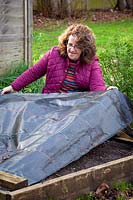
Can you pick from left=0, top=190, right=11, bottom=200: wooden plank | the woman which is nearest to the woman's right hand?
the woman

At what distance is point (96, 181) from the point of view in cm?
418

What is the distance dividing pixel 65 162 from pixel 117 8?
64.7 feet

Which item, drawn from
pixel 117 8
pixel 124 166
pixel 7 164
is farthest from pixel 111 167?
pixel 117 8

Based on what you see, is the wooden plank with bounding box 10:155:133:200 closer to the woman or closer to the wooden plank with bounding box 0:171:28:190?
the wooden plank with bounding box 0:171:28:190

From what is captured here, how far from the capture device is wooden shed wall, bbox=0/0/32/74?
797cm

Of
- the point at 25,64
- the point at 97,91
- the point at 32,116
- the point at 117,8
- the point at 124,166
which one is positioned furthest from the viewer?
the point at 117,8

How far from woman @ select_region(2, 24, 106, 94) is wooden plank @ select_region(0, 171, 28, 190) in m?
1.74

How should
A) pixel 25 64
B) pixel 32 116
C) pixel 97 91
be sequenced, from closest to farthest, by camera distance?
pixel 32 116, pixel 97 91, pixel 25 64

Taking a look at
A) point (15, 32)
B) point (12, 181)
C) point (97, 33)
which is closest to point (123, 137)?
point (12, 181)

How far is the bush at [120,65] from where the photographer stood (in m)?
6.23

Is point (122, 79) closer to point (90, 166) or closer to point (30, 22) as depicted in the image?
point (90, 166)

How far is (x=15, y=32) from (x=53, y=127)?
3921 mm

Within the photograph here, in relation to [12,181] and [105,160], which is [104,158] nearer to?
[105,160]

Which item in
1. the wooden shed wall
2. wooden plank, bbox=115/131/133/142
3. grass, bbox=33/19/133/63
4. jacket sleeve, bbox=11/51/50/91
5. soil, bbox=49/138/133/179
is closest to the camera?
soil, bbox=49/138/133/179
